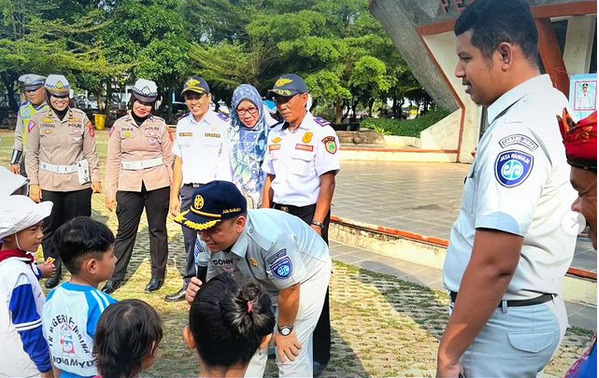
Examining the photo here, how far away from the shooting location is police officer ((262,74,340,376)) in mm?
3104

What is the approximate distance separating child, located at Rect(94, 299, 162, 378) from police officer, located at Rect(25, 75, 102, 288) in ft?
10.0

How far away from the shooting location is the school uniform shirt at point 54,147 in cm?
446

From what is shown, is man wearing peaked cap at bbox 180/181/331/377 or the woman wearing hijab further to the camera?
the woman wearing hijab

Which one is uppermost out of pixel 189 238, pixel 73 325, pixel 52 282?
pixel 73 325

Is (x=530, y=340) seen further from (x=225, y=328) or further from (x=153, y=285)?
(x=153, y=285)

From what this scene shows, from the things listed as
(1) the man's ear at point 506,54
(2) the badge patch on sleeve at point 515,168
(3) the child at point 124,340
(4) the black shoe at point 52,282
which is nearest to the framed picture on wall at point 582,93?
(1) the man's ear at point 506,54

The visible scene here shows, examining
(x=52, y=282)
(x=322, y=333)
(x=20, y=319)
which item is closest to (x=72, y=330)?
(x=20, y=319)

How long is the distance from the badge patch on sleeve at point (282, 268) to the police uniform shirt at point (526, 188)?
2.44 ft

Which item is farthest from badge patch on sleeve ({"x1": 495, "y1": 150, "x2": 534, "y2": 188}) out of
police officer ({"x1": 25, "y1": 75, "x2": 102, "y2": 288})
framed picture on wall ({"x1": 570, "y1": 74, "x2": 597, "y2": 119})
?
police officer ({"x1": 25, "y1": 75, "x2": 102, "y2": 288})

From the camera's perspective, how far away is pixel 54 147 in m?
4.49

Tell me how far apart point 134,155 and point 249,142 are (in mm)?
1038

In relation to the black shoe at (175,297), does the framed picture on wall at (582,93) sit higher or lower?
higher

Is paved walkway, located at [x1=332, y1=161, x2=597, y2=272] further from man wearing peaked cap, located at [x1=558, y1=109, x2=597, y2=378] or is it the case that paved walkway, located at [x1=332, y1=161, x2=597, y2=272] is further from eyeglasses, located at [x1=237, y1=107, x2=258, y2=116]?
man wearing peaked cap, located at [x1=558, y1=109, x2=597, y2=378]

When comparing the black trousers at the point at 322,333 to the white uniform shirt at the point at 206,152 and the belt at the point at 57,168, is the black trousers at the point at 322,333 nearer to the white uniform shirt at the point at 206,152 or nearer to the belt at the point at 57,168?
the white uniform shirt at the point at 206,152
